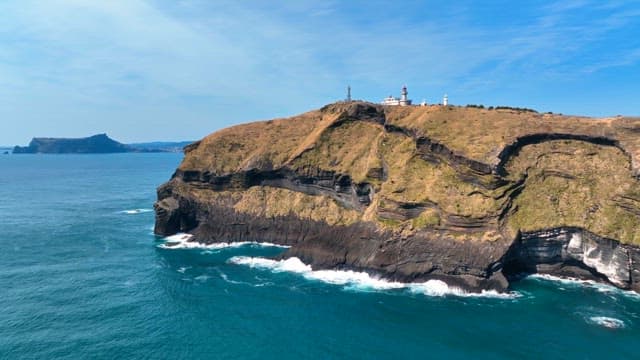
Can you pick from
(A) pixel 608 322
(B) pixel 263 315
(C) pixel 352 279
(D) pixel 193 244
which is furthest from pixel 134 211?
(A) pixel 608 322

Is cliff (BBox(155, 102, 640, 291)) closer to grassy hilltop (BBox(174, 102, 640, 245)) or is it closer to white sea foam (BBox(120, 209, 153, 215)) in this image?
grassy hilltop (BBox(174, 102, 640, 245))

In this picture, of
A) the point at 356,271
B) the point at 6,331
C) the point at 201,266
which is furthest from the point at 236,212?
the point at 6,331

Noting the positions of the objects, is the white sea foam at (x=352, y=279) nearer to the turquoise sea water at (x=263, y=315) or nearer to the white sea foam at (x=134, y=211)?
the turquoise sea water at (x=263, y=315)

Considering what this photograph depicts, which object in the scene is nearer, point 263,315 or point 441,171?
point 263,315

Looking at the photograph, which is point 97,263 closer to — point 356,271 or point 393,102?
point 356,271

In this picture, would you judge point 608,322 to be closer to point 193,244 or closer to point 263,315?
point 263,315

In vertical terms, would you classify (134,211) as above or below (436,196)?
below
